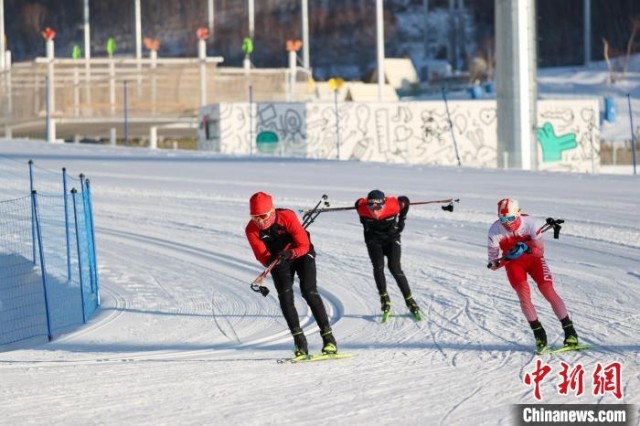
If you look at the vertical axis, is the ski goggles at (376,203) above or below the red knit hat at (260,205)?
below

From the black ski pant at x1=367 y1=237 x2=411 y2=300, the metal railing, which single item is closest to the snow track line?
the black ski pant at x1=367 y1=237 x2=411 y2=300

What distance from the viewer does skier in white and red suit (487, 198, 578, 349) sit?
39.1 feet

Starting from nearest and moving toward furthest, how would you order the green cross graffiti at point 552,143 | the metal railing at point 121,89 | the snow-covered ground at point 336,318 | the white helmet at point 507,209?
the snow-covered ground at point 336,318, the white helmet at point 507,209, the green cross graffiti at point 552,143, the metal railing at point 121,89

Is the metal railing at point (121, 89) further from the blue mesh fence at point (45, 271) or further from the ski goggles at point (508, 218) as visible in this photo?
the ski goggles at point (508, 218)

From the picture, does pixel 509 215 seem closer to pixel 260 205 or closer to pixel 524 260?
pixel 524 260

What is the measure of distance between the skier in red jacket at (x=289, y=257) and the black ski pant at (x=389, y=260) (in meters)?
2.52

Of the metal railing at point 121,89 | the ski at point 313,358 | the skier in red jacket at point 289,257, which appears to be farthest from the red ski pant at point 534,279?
the metal railing at point 121,89

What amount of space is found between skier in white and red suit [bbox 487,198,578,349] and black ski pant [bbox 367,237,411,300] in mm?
2640

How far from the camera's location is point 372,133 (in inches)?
1577

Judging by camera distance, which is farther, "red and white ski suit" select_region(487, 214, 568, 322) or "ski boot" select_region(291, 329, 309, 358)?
"ski boot" select_region(291, 329, 309, 358)

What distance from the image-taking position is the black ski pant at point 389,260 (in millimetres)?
14641

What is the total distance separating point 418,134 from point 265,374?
29025 millimetres

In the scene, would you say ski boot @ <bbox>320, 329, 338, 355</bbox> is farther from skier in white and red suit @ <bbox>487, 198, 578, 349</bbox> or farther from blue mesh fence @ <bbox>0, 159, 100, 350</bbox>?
blue mesh fence @ <bbox>0, 159, 100, 350</bbox>

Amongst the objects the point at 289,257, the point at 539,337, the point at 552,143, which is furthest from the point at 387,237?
the point at 552,143
